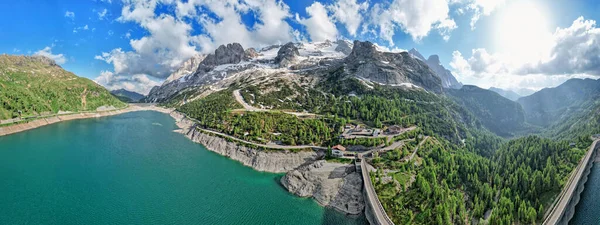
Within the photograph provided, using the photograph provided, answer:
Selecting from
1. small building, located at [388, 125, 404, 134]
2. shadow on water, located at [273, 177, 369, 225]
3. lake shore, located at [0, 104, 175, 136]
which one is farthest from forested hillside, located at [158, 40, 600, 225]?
lake shore, located at [0, 104, 175, 136]

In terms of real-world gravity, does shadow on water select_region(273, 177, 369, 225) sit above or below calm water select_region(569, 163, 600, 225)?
below

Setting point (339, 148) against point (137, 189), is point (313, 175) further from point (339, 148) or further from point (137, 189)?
point (137, 189)

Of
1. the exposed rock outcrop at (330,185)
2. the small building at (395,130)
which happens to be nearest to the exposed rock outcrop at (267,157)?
the exposed rock outcrop at (330,185)

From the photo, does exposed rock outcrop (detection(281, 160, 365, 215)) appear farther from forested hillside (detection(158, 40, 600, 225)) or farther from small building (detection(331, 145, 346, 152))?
small building (detection(331, 145, 346, 152))

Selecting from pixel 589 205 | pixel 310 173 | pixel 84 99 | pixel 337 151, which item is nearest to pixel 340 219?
pixel 310 173

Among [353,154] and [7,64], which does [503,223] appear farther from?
[7,64]

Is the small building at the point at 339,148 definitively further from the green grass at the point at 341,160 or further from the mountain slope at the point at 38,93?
the mountain slope at the point at 38,93
